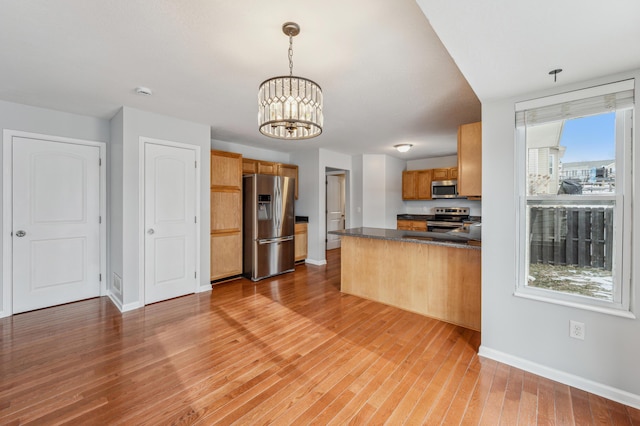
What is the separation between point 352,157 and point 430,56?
4.33 meters

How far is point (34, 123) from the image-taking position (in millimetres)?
3215

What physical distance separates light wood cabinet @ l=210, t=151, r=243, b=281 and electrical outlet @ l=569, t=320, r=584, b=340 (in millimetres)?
4176

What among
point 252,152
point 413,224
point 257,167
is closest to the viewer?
point 257,167

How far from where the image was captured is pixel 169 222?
364cm

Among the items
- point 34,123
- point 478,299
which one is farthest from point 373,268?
point 34,123

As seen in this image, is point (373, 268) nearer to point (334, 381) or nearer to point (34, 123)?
point (334, 381)

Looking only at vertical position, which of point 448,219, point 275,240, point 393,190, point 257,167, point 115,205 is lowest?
point 275,240

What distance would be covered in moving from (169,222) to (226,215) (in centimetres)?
93

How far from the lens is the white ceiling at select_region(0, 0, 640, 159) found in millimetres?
1332

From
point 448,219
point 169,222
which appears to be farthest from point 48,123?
point 448,219

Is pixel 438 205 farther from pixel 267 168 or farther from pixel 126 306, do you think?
pixel 126 306

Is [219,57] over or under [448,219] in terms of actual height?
over

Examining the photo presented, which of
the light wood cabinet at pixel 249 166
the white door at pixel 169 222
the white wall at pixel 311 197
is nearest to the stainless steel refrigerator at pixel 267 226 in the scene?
the light wood cabinet at pixel 249 166

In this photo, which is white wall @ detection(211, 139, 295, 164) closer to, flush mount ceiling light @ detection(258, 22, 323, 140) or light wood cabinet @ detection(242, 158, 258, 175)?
light wood cabinet @ detection(242, 158, 258, 175)
